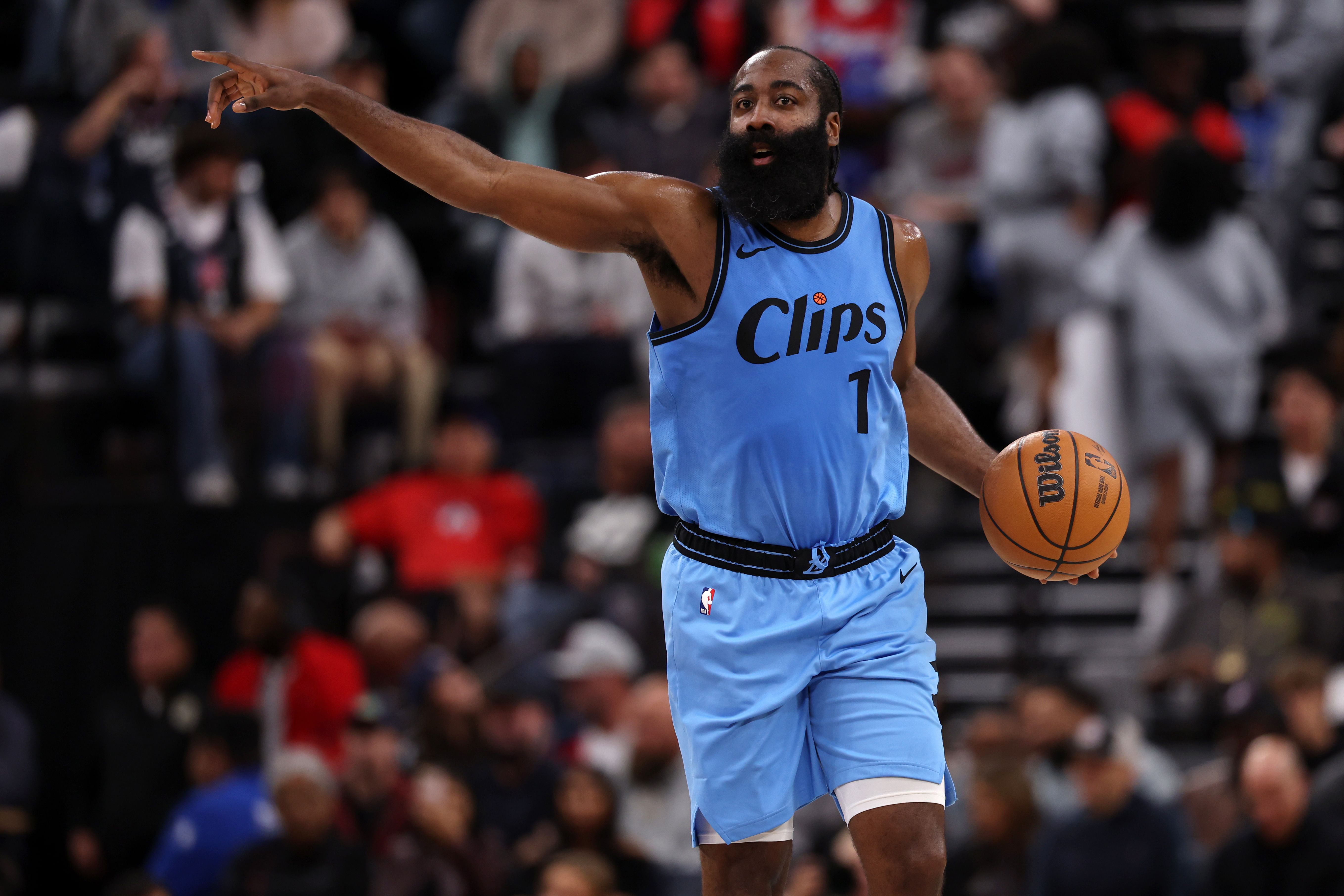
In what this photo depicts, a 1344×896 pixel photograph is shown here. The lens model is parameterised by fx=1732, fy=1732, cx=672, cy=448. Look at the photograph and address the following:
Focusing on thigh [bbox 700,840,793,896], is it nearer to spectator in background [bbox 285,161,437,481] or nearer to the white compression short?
the white compression short

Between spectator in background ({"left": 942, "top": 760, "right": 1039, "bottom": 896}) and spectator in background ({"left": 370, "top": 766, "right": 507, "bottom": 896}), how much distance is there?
212 centimetres

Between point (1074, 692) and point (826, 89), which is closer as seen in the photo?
point (826, 89)

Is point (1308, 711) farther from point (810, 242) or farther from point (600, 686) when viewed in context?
point (810, 242)

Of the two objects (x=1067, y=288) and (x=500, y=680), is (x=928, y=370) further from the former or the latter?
(x=500, y=680)

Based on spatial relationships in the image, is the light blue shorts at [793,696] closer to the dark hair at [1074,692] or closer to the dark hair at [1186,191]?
the dark hair at [1074,692]

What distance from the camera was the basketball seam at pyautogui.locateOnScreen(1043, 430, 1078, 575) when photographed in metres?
4.49

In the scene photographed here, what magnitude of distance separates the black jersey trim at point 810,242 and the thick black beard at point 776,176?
0.13 ft

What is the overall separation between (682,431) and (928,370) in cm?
607

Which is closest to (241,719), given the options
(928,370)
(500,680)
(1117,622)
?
(500,680)

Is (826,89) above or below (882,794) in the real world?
above

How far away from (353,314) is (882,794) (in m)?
7.23

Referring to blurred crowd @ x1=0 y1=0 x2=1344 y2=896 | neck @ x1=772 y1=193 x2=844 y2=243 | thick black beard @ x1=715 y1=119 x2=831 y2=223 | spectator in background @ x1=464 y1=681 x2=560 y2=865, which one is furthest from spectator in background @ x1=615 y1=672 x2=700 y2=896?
thick black beard @ x1=715 y1=119 x2=831 y2=223

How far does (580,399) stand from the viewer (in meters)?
11.1

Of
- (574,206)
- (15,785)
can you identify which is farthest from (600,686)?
(574,206)
